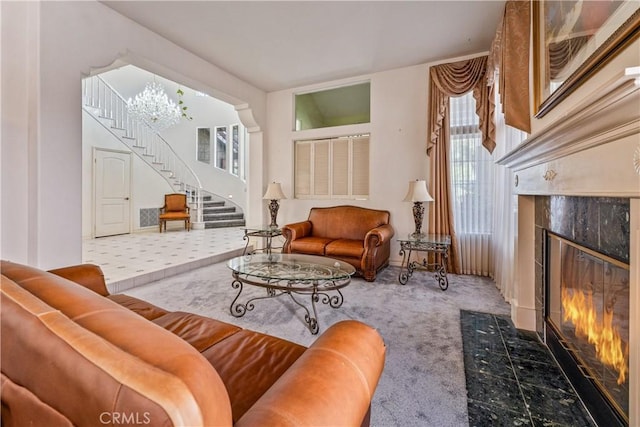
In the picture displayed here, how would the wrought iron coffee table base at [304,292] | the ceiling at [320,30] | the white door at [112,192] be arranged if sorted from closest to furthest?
the wrought iron coffee table base at [304,292]
the ceiling at [320,30]
the white door at [112,192]

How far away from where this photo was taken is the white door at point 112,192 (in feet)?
20.9

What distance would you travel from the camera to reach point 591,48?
128cm

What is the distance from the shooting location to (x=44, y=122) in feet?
7.89

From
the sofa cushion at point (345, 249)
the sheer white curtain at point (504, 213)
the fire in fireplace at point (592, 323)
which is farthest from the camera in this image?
the sofa cushion at point (345, 249)

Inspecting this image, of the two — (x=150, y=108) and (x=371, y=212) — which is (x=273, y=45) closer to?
(x=371, y=212)

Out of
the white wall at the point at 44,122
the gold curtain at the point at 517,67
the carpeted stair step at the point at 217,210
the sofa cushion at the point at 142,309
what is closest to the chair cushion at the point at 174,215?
the carpeted stair step at the point at 217,210

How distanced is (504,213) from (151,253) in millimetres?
5059

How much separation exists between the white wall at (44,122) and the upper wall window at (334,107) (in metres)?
2.88

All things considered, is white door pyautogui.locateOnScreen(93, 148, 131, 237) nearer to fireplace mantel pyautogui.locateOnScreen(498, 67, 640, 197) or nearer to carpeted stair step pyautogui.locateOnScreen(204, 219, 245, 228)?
carpeted stair step pyautogui.locateOnScreen(204, 219, 245, 228)

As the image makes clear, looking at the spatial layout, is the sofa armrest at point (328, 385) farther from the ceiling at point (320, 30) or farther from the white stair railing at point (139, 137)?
the white stair railing at point (139, 137)

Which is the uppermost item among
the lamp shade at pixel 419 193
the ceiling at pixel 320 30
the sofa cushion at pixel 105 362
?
the ceiling at pixel 320 30

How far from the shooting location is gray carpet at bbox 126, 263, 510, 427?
1.47 meters

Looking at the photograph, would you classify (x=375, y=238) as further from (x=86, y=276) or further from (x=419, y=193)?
(x=86, y=276)

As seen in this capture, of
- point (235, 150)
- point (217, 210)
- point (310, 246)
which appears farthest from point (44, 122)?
point (235, 150)
